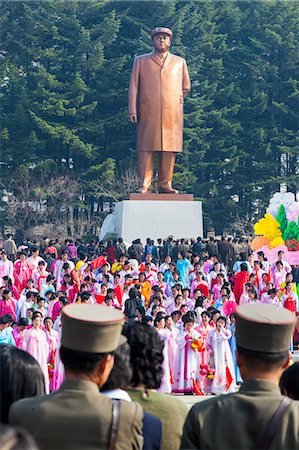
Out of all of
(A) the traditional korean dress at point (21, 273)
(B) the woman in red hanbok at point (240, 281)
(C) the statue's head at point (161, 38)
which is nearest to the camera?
(B) the woman in red hanbok at point (240, 281)

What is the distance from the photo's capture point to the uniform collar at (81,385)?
269 cm

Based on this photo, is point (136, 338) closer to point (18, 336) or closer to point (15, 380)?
point (15, 380)

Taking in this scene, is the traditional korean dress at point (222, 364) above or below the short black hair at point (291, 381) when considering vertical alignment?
below

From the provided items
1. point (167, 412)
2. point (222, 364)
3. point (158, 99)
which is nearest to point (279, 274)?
point (222, 364)

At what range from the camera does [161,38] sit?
18.5m

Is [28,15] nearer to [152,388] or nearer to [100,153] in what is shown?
[100,153]

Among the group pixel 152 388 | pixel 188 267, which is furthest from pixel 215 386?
pixel 152 388

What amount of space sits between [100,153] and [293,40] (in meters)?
7.30

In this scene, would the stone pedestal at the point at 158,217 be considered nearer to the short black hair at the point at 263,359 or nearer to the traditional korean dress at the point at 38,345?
the traditional korean dress at the point at 38,345

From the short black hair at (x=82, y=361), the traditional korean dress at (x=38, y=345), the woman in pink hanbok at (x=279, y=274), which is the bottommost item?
the traditional korean dress at (x=38, y=345)

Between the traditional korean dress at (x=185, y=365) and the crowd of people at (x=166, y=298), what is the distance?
0.01 m

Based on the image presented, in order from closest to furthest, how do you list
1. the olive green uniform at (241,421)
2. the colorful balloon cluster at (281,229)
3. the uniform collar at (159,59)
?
the olive green uniform at (241,421), the colorful balloon cluster at (281,229), the uniform collar at (159,59)

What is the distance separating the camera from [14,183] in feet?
96.9

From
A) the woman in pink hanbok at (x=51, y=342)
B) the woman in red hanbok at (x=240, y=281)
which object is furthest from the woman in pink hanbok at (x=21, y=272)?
the woman in pink hanbok at (x=51, y=342)
